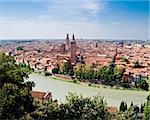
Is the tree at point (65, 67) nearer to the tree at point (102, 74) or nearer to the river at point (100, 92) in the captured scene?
the river at point (100, 92)

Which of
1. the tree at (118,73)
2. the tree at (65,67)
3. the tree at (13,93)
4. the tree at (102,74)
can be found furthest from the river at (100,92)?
the tree at (13,93)

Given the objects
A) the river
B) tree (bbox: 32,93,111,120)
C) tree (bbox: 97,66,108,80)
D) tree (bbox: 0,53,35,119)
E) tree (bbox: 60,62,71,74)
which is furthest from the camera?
tree (bbox: 60,62,71,74)

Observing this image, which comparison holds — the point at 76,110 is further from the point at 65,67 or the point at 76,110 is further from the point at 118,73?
the point at 65,67

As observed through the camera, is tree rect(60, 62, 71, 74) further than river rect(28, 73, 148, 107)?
Yes

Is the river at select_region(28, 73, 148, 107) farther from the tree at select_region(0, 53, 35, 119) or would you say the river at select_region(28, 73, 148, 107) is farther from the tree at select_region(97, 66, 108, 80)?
the tree at select_region(0, 53, 35, 119)

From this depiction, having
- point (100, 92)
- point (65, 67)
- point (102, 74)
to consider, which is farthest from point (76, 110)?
point (65, 67)

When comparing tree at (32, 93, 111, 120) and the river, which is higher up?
tree at (32, 93, 111, 120)

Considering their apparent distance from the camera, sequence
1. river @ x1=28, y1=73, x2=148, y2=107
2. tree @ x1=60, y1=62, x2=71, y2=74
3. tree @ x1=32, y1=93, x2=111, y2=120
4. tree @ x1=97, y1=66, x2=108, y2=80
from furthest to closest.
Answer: tree @ x1=60, y1=62, x2=71, y2=74, tree @ x1=97, y1=66, x2=108, y2=80, river @ x1=28, y1=73, x2=148, y2=107, tree @ x1=32, y1=93, x2=111, y2=120

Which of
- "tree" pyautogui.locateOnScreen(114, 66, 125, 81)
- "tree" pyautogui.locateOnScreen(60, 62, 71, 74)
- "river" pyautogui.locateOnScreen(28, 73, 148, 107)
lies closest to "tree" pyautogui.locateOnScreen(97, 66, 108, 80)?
"tree" pyautogui.locateOnScreen(114, 66, 125, 81)

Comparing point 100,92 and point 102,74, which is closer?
point 100,92
